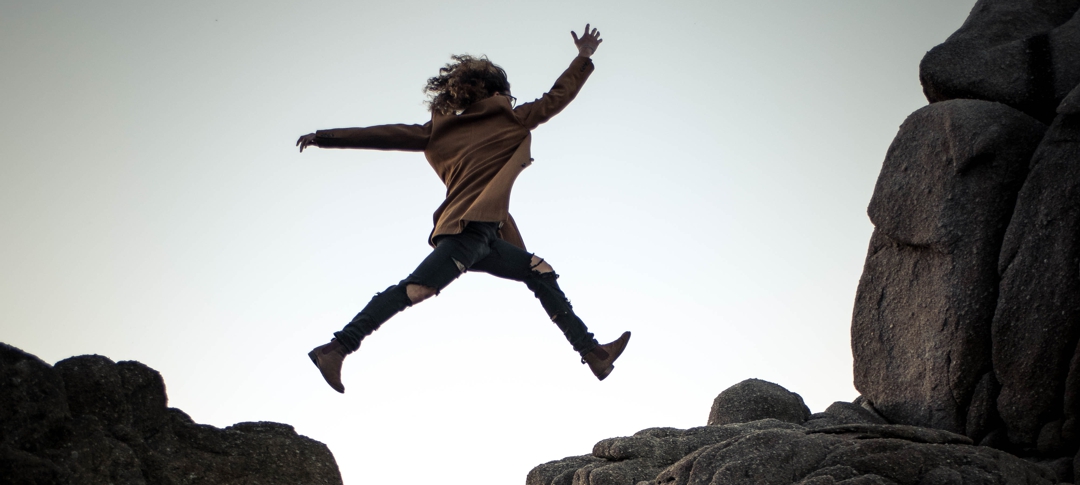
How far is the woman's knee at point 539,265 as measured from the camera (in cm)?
873

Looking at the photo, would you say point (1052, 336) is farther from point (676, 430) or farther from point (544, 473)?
point (544, 473)

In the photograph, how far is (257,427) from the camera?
21.9ft

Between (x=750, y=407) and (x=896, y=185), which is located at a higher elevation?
(x=896, y=185)

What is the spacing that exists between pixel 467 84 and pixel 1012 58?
6.13 metres

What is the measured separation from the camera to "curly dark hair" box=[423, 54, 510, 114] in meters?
9.13

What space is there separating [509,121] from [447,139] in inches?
22.3

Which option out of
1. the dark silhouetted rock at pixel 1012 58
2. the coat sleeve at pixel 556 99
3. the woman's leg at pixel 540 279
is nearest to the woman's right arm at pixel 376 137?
the coat sleeve at pixel 556 99

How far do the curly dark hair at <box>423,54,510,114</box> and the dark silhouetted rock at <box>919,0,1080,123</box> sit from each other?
530 centimetres

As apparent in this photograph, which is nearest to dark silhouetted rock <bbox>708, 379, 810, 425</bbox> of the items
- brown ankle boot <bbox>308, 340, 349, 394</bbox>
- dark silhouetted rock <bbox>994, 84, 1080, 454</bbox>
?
dark silhouetted rock <bbox>994, 84, 1080, 454</bbox>

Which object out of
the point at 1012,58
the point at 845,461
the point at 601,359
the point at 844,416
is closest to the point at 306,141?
the point at 601,359

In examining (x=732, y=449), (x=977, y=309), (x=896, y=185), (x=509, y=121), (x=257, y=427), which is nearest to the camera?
(x=257, y=427)

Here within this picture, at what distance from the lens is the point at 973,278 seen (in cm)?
1011

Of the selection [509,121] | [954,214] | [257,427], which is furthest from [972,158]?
[257,427]

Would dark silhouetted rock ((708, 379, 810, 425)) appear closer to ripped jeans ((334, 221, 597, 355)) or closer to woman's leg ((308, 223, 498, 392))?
ripped jeans ((334, 221, 597, 355))
